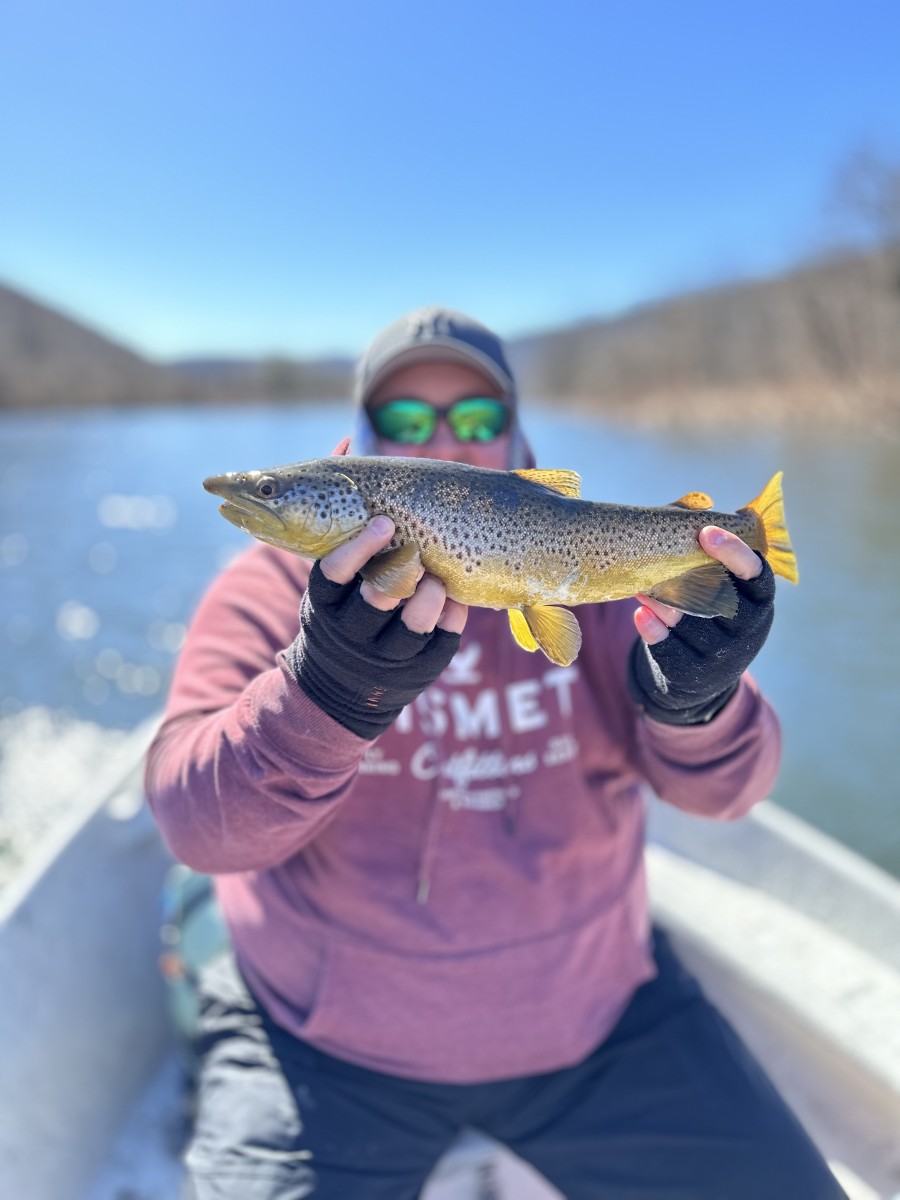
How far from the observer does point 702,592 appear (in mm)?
1871

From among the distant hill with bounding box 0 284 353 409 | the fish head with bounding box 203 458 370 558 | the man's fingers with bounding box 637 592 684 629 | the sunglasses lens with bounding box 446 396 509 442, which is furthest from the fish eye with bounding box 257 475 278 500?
the distant hill with bounding box 0 284 353 409

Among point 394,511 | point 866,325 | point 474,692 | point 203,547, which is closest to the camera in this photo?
point 394,511

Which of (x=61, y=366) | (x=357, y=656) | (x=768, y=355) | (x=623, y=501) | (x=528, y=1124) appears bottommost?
(x=528, y=1124)

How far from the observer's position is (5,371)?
256 ft

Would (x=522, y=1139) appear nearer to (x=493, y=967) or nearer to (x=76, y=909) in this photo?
(x=493, y=967)

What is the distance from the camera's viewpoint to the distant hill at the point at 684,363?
3128 cm

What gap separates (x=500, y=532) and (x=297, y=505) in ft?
1.51

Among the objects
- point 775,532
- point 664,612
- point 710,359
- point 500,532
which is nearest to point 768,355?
point 710,359

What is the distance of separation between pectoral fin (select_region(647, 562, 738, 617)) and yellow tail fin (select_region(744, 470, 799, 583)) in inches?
6.3

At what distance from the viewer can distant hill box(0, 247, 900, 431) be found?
103ft

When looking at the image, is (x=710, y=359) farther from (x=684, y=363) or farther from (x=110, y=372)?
(x=110, y=372)

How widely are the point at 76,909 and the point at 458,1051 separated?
6.26 ft

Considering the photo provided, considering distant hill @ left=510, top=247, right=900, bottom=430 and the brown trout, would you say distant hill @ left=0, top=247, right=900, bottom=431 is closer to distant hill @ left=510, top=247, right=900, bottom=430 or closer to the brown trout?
distant hill @ left=510, top=247, right=900, bottom=430

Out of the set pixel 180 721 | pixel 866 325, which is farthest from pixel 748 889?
pixel 866 325
